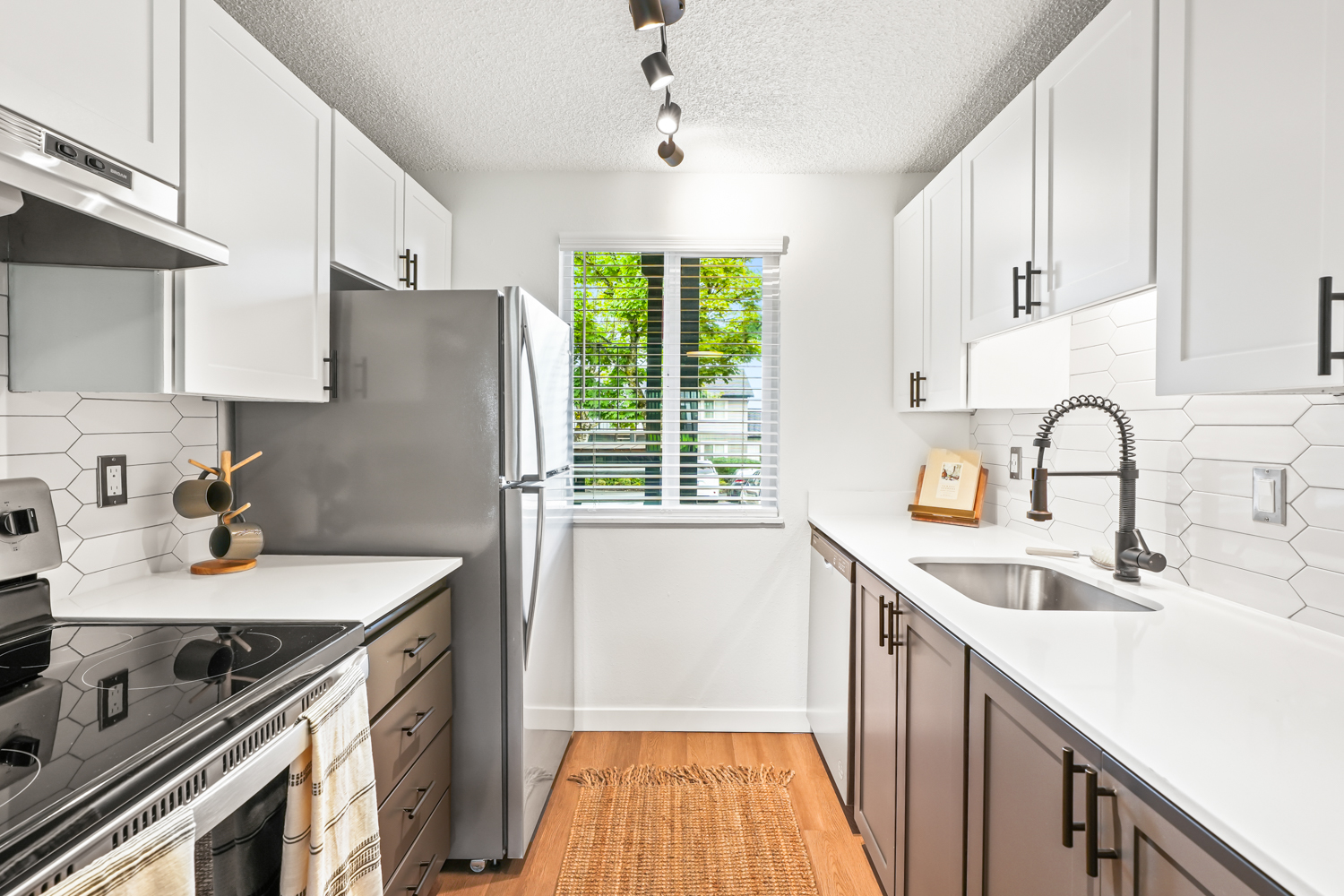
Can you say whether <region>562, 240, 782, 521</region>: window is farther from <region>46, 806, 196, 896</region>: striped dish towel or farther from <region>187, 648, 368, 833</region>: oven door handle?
<region>46, 806, 196, 896</region>: striped dish towel

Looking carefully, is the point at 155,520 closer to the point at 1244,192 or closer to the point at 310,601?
the point at 310,601

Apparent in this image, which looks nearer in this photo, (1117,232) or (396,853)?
(1117,232)

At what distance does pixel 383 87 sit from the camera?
7.20ft

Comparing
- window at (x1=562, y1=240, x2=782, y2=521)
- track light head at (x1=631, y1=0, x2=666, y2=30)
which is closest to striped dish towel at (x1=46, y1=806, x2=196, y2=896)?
track light head at (x1=631, y1=0, x2=666, y2=30)

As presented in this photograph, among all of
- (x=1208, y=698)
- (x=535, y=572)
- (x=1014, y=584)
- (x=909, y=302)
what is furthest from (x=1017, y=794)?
(x=909, y=302)

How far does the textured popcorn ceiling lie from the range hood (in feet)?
3.04

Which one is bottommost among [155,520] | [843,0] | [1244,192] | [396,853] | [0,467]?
[396,853]

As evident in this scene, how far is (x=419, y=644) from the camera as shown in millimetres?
1709

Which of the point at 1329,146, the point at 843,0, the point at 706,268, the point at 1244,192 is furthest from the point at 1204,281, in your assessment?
the point at 706,268

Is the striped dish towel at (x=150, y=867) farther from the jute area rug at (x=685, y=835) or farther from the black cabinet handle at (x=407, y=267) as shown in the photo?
the black cabinet handle at (x=407, y=267)

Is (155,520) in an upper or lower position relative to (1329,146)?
lower

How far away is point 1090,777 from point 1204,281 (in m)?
0.84

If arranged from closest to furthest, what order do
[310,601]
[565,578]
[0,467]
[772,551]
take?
[0,467] → [310,601] → [565,578] → [772,551]

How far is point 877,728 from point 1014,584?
1.89 ft
